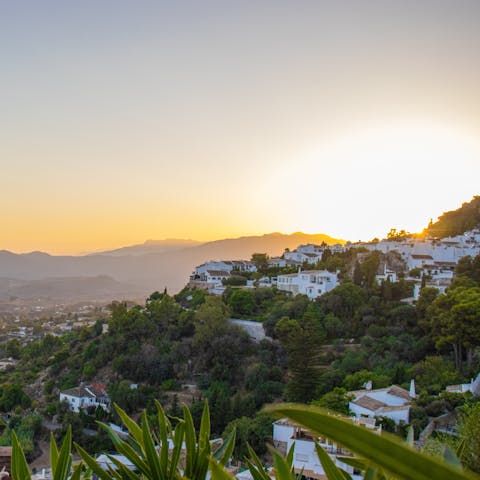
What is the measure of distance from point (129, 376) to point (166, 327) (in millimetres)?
2966

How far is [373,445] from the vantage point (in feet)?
1.61

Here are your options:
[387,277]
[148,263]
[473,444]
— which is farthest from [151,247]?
[473,444]

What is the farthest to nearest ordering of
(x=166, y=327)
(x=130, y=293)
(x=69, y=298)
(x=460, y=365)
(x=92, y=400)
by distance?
(x=130, y=293) → (x=69, y=298) → (x=166, y=327) → (x=92, y=400) → (x=460, y=365)

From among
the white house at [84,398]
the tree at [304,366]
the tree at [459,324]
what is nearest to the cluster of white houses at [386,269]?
the tree at [459,324]

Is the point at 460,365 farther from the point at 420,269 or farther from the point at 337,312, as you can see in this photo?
the point at 420,269

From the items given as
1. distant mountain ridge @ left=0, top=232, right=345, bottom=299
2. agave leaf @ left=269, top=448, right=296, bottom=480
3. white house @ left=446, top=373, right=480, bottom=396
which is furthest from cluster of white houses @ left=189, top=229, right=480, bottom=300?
distant mountain ridge @ left=0, top=232, right=345, bottom=299

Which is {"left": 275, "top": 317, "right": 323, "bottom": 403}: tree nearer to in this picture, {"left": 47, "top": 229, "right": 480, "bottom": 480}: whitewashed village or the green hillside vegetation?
the green hillside vegetation

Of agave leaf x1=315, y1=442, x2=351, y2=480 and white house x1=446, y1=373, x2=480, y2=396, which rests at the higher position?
agave leaf x1=315, y1=442, x2=351, y2=480

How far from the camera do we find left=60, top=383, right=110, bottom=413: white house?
725 inches

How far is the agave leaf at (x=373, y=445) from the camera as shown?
0.47 metres

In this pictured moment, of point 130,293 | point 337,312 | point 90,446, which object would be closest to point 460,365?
point 337,312

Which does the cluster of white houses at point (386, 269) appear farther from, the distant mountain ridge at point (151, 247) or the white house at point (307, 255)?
the distant mountain ridge at point (151, 247)

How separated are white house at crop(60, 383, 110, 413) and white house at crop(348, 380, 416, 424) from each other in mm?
9210

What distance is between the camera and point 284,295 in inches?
925
